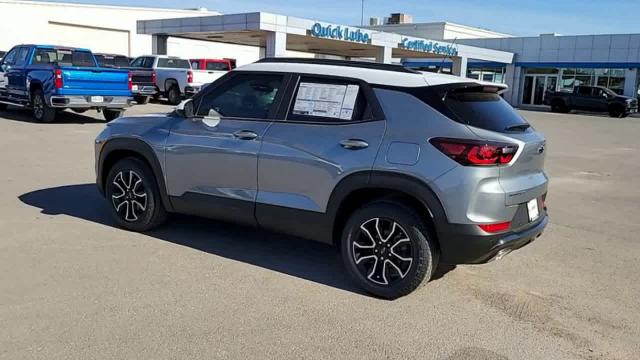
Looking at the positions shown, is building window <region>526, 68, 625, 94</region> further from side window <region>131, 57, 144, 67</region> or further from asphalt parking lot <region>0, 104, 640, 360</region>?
asphalt parking lot <region>0, 104, 640, 360</region>

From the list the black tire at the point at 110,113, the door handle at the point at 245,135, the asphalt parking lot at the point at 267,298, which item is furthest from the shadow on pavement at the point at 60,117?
the door handle at the point at 245,135

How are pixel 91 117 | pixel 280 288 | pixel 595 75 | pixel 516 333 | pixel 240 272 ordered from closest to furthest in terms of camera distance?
pixel 516 333, pixel 280 288, pixel 240 272, pixel 91 117, pixel 595 75

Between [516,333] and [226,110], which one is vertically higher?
[226,110]

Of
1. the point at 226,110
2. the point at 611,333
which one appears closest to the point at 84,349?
the point at 226,110

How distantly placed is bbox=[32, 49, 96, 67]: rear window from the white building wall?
92.0ft

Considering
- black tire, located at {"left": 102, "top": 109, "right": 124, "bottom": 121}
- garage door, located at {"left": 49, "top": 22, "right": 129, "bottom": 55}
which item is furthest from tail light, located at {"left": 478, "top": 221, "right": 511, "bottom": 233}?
garage door, located at {"left": 49, "top": 22, "right": 129, "bottom": 55}

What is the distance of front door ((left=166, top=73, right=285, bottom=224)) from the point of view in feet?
16.9

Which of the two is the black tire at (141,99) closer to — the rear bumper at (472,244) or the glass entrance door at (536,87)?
Answer: the rear bumper at (472,244)

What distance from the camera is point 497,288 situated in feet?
16.1

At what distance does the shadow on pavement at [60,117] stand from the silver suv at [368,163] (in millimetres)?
12175

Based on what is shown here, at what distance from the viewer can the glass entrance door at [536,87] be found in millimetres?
45094

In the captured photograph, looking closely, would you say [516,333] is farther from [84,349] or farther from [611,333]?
[84,349]

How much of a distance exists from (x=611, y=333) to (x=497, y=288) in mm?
982

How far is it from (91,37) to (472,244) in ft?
149
